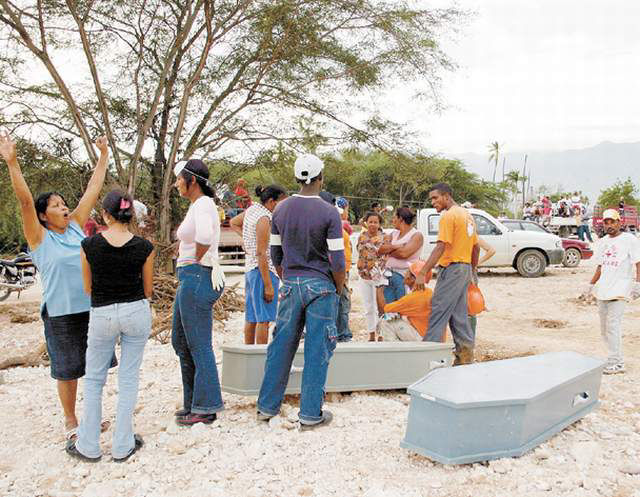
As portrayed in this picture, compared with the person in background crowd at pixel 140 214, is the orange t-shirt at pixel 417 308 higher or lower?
lower

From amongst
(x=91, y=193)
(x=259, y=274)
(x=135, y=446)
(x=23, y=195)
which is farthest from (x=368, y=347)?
(x=23, y=195)

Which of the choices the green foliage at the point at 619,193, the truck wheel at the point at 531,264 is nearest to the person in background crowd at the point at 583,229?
the truck wheel at the point at 531,264

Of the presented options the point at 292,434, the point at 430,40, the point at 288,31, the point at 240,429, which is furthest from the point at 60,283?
the point at 430,40

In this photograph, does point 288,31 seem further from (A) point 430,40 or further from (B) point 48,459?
(B) point 48,459

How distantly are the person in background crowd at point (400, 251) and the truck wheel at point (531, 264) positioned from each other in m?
8.51

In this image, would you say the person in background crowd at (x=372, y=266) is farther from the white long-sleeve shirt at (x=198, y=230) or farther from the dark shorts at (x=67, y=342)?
the dark shorts at (x=67, y=342)

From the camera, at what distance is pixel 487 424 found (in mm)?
3279

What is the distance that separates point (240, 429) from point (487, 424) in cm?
159

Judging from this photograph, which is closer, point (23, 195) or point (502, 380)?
point (23, 195)

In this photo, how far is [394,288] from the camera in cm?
636

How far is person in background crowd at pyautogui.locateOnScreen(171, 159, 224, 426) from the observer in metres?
3.74

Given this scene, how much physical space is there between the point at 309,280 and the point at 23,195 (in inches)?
68.3

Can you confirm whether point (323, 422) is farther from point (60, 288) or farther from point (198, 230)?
point (60, 288)

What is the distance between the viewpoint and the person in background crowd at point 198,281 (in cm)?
374
